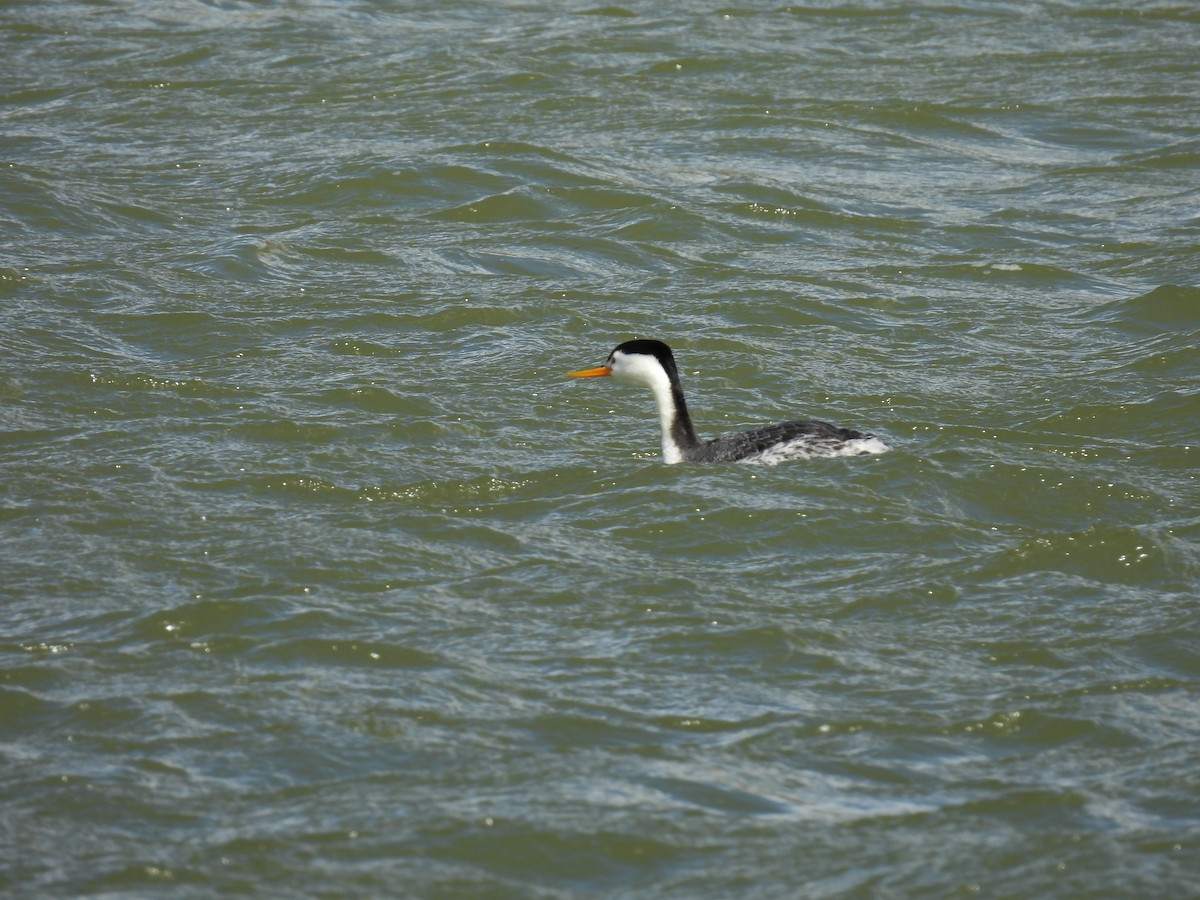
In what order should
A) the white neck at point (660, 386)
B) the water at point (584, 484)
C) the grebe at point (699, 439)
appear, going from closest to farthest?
the water at point (584, 484)
the grebe at point (699, 439)
the white neck at point (660, 386)

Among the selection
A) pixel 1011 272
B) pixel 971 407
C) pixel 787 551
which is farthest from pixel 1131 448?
pixel 1011 272

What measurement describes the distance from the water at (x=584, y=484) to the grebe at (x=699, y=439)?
0.12 m

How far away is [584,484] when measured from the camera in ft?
31.6

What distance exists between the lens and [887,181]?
637 inches

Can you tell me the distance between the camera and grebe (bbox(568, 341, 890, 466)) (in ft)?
31.6

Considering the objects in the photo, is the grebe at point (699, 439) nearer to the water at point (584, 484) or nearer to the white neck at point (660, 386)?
the white neck at point (660, 386)

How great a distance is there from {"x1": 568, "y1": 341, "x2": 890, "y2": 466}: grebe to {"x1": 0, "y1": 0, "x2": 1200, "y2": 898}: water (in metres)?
0.12

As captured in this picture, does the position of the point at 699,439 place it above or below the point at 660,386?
Result: below

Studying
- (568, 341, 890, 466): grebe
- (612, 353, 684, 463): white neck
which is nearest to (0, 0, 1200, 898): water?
(568, 341, 890, 466): grebe

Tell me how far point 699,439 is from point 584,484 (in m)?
0.90

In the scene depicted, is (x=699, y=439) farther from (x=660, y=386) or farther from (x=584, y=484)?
(x=584, y=484)

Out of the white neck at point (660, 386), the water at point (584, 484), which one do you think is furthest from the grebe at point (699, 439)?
the water at point (584, 484)

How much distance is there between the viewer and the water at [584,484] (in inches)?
245

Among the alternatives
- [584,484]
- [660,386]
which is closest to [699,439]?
[660,386]
